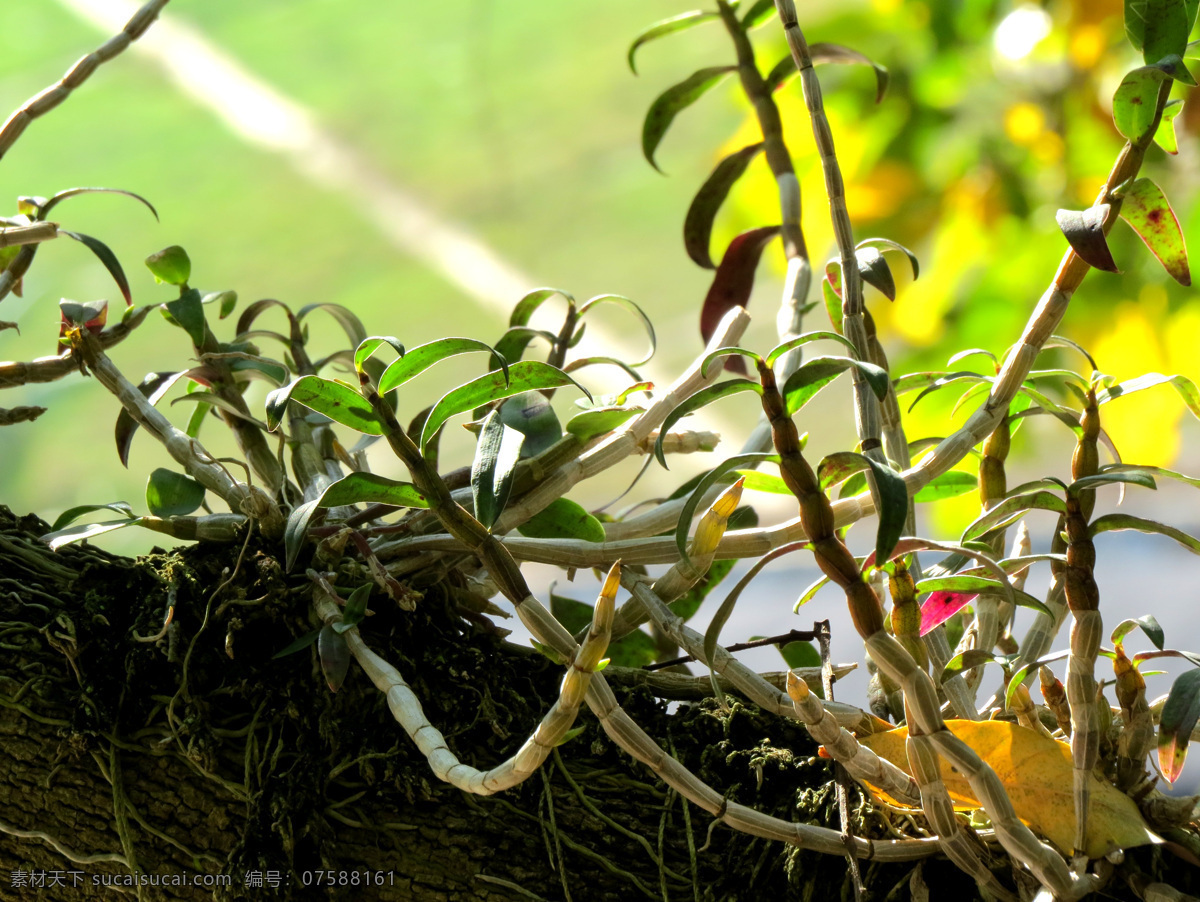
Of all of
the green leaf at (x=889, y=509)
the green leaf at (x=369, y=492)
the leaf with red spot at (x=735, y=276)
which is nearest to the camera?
the green leaf at (x=889, y=509)

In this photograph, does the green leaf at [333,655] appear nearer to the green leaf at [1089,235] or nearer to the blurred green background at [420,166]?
the green leaf at [1089,235]

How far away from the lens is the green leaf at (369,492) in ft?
1.51

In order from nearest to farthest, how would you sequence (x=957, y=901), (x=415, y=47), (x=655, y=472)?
1. (x=957, y=901)
2. (x=415, y=47)
3. (x=655, y=472)

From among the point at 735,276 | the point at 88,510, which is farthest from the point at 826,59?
the point at 88,510

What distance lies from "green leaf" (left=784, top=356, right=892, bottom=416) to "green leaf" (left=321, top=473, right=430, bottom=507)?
0.18 metres

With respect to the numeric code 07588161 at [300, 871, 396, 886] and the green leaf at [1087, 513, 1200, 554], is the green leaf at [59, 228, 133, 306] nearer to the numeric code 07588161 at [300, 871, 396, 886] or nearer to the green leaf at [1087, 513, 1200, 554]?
the numeric code 07588161 at [300, 871, 396, 886]

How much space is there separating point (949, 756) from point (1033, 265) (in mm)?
1114

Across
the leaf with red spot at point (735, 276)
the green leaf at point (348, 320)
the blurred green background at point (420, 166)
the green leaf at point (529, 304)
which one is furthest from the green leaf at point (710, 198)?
the blurred green background at point (420, 166)

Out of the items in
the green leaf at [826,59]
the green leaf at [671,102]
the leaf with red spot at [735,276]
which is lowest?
the leaf with red spot at [735,276]

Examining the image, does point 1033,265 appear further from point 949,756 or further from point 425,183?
point 425,183

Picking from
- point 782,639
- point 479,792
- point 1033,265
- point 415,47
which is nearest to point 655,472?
point 415,47

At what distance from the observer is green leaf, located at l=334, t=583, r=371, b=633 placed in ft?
1.75

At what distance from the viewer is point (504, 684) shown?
605mm

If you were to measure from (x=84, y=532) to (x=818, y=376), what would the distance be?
44 centimetres
